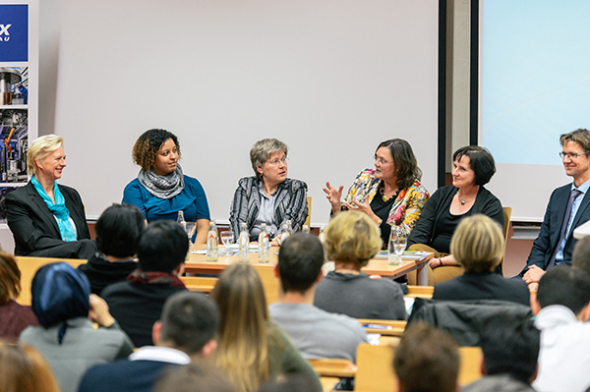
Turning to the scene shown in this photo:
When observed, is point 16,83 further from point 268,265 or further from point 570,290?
point 570,290

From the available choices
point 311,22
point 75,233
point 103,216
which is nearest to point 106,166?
point 75,233

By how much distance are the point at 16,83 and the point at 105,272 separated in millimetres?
3786

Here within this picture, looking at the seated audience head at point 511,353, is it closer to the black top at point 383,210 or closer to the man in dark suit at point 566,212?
the man in dark suit at point 566,212

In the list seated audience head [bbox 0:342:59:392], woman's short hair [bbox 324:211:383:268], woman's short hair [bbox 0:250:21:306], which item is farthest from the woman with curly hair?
seated audience head [bbox 0:342:59:392]

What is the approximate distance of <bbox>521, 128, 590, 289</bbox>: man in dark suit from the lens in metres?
4.04

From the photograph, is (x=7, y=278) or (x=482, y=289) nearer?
(x=7, y=278)

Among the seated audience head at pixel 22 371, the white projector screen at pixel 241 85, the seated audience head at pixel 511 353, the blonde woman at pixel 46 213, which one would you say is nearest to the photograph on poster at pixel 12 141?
the white projector screen at pixel 241 85

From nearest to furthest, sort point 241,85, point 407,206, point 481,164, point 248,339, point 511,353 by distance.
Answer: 1. point 511,353
2. point 248,339
3. point 481,164
4. point 407,206
5. point 241,85

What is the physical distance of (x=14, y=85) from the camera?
19.0 feet

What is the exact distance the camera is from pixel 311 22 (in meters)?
5.61

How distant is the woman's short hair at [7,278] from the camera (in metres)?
2.24

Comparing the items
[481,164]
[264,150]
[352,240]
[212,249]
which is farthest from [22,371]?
[481,164]

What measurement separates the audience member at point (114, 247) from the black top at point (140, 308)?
0.40 m

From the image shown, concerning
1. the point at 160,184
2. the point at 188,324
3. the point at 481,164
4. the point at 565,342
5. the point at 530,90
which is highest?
the point at 530,90
